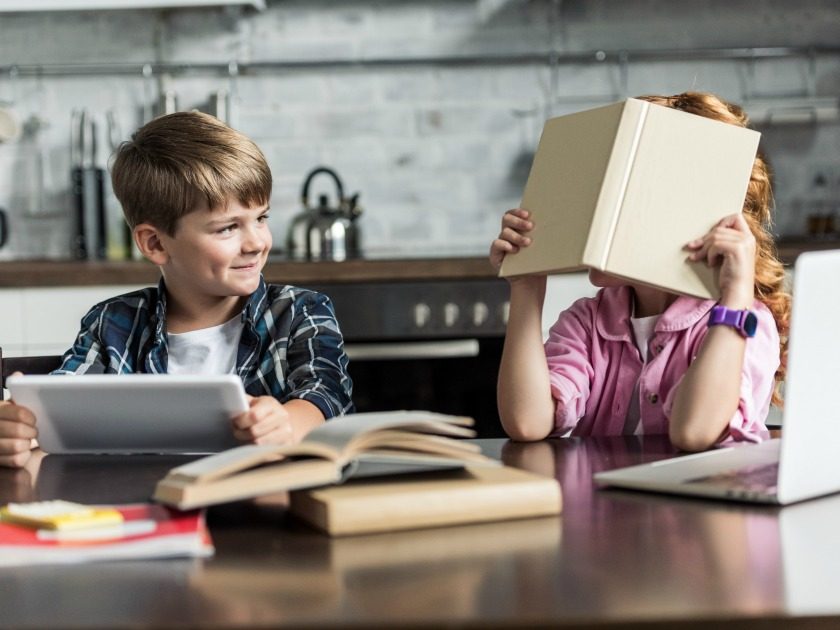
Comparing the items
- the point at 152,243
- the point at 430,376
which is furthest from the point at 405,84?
the point at 152,243

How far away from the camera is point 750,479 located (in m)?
1.03

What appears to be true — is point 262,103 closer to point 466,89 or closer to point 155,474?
point 466,89

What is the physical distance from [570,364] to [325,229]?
5.30 feet

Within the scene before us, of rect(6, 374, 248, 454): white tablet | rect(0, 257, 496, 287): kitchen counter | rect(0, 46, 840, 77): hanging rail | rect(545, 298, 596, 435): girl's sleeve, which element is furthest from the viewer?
rect(0, 46, 840, 77): hanging rail

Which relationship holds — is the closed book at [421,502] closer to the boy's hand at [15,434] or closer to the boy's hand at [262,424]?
the boy's hand at [262,424]

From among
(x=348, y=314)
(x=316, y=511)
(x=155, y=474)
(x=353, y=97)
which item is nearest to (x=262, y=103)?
(x=353, y=97)

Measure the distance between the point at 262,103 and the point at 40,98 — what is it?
0.67 meters

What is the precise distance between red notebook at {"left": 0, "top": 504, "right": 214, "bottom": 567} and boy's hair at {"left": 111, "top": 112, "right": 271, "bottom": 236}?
87 cm

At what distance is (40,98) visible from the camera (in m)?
3.48

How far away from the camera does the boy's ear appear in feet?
5.80

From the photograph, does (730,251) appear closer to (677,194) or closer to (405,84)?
(677,194)

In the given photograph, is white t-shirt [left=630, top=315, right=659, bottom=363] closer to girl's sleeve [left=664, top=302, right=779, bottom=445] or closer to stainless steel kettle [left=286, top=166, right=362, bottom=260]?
girl's sleeve [left=664, top=302, right=779, bottom=445]

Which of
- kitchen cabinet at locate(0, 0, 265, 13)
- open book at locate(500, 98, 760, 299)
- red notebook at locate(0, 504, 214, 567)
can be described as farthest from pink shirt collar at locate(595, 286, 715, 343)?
kitchen cabinet at locate(0, 0, 265, 13)

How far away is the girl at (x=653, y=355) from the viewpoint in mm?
1311
